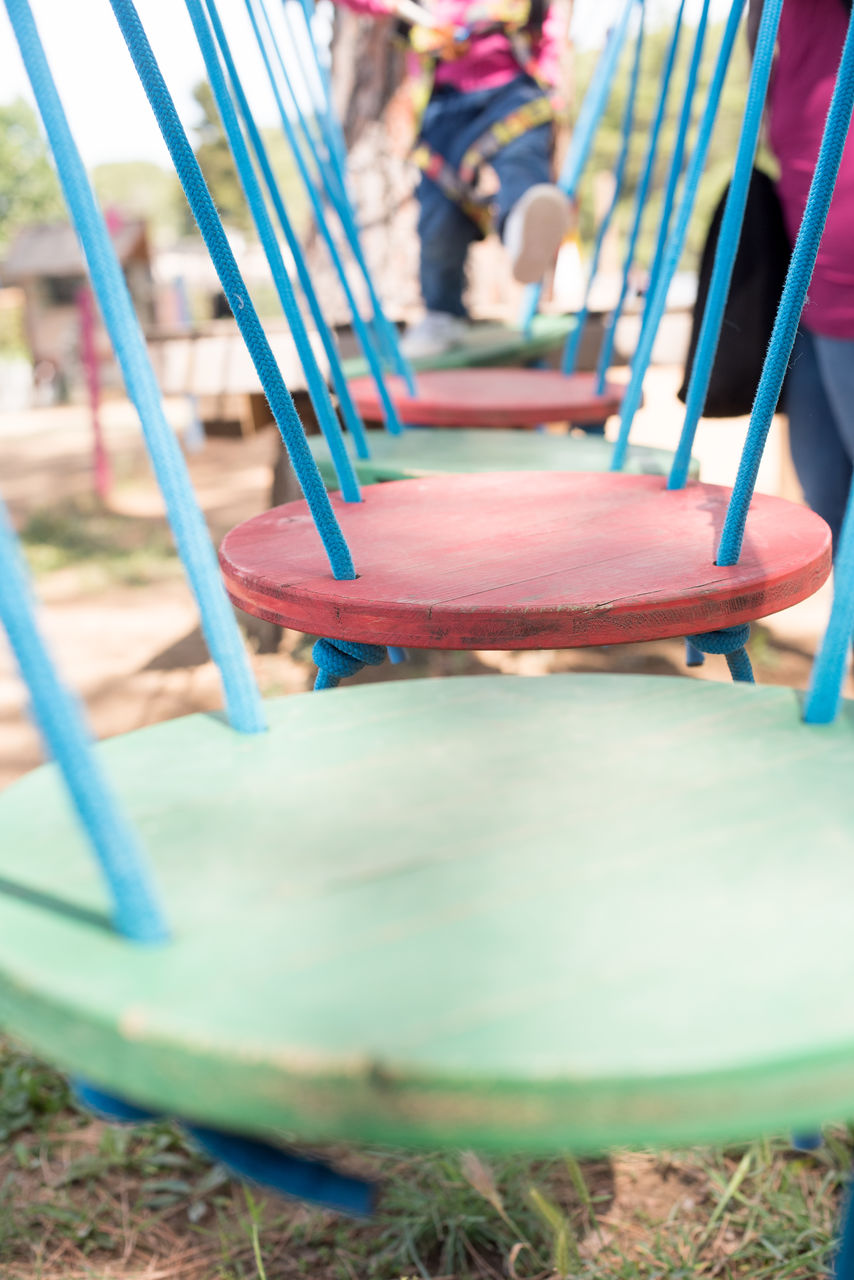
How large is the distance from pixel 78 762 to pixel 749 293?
3.48ft

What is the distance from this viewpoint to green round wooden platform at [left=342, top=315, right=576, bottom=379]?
2.14m

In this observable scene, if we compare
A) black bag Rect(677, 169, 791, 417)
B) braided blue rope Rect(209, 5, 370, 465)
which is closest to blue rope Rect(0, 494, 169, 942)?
braided blue rope Rect(209, 5, 370, 465)

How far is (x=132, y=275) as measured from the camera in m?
9.20

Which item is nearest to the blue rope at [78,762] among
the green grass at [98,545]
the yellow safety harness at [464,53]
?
the yellow safety harness at [464,53]

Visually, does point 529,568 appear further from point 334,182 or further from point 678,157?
point 334,182

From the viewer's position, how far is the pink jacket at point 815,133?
1070mm

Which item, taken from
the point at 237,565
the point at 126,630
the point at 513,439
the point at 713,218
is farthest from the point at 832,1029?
the point at 126,630

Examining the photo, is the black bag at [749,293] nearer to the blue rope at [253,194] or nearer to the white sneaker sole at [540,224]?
the blue rope at [253,194]

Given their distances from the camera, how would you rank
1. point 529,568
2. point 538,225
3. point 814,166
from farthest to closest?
point 538,225 < point 814,166 < point 529,568

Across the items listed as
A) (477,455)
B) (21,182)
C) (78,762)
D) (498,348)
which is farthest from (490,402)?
(21,182)

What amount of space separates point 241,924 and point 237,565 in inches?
15.5

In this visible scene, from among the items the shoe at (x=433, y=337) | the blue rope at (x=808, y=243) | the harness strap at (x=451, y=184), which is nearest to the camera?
the blue rope at (x=808, y=243)

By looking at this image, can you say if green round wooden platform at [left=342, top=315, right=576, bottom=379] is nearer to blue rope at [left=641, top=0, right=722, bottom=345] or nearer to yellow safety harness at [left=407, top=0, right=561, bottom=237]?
yellow safety harness at [left=407, top=0, right=561, bottom=237]

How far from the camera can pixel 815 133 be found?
3.64 feet
